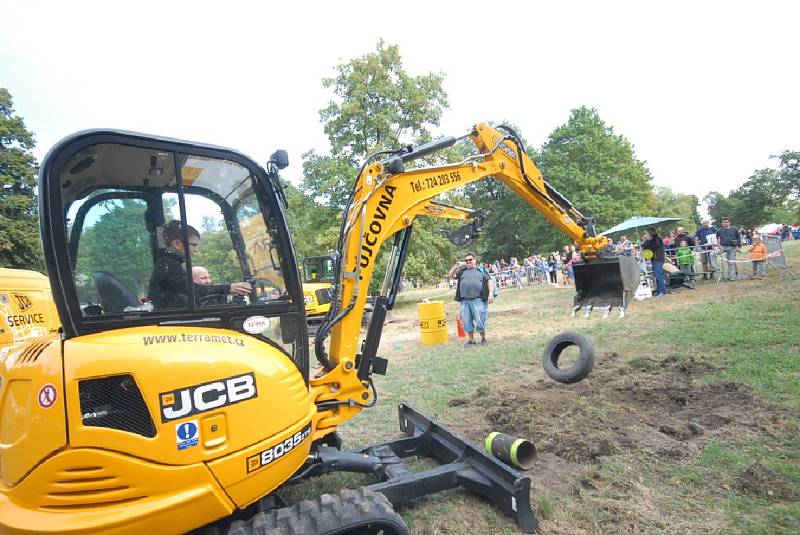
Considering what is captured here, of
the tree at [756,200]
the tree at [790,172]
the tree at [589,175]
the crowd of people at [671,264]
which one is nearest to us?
the crowd of people at [671,264]

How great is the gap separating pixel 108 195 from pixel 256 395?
1.58 m

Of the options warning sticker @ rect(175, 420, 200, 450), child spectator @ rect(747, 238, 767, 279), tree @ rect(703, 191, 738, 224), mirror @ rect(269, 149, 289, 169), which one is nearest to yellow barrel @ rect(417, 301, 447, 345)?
mirror @ rect(269, 149, 289, 169)

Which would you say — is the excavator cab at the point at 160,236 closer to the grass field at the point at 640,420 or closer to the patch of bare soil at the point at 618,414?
the grass field at the point at 640,420

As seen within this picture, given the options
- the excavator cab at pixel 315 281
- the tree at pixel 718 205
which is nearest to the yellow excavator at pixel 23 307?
the excavator cab at pixel 315 281

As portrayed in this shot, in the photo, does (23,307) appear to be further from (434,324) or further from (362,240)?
(434,324)

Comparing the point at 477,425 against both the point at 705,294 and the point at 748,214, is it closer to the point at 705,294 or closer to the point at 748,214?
the point at 705,294

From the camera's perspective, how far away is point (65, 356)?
2.17 m

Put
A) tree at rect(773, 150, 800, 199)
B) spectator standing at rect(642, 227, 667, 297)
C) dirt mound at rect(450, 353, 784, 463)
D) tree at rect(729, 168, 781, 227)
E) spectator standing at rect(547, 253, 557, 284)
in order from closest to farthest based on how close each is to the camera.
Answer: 1. dirt mound at rect(450, 353, 784, 463)
2. spectator standing at rect(642, 227, 667, 297)
3. spectator standing at rect(547, 253, 557, 284)
4. tree at rect(773, 150, 800, 199)
5. tree at rect(729, 168, 781, 227)

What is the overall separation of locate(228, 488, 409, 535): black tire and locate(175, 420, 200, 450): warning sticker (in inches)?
20.7

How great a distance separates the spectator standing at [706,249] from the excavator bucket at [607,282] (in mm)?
10100

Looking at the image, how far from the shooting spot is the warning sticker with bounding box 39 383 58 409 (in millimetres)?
2105

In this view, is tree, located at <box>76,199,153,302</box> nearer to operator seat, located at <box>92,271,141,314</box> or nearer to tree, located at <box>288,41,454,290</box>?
operator seat, located at <box>92,271,141,314</box>

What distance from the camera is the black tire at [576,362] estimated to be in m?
5.25

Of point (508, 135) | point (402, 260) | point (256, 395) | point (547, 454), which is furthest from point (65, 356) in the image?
point (508, 135)
